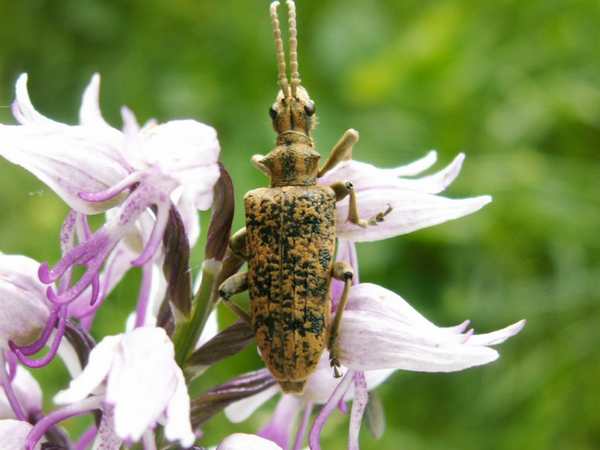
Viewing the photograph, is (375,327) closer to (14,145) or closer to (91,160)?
(91,160)

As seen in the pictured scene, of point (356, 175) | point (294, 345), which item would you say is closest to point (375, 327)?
point (294, 345)

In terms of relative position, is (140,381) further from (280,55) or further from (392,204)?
(280,55)

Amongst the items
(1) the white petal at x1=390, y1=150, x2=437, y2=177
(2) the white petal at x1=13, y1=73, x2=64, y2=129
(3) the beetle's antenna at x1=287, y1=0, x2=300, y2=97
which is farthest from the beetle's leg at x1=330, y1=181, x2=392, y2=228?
(2) the white petal at x1=13, y1=73, x2=64, y2=129

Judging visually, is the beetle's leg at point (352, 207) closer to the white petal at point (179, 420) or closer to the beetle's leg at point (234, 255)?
the beetle's leg at point (234, 255)

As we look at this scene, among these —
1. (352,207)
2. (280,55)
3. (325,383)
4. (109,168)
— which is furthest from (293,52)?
(325,383)

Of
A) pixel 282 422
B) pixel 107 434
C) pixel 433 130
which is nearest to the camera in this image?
pixel 107 434

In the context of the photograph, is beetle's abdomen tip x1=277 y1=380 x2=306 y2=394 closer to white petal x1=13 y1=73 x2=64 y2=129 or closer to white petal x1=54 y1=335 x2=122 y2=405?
white petal x1=54 y1=335 x2=122 y2=405

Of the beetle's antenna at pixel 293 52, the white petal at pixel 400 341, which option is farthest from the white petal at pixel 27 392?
the beetle's antenna at pixel 293 52
